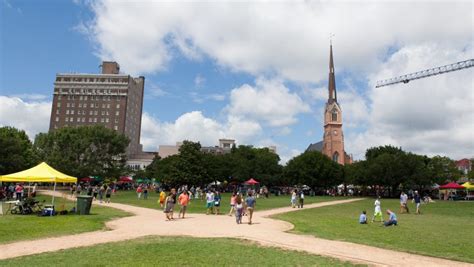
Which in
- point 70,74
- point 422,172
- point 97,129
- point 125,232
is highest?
point 70,74

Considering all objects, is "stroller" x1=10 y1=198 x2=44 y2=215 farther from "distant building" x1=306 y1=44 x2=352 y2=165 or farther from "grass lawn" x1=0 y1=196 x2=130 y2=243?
"distant building" x1=306 y1=44 x2=352 y2=165

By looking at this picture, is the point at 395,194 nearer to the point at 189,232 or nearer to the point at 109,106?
the point at 189,232

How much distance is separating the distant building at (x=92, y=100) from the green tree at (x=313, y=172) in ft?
249

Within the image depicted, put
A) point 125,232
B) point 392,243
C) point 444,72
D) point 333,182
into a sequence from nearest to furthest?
point 392,243 → point 125,232 → point 333,182 → point 444,72

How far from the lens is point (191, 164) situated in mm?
61375

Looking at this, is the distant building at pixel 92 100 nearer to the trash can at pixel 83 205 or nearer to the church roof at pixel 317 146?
the church roof at pixel 317 146

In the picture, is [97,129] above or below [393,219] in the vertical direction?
above

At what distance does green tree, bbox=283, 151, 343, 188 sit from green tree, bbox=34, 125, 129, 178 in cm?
3278

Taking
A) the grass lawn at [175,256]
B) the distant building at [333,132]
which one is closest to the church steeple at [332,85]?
the distant building at [333,132]

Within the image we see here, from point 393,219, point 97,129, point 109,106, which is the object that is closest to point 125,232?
point 393,219

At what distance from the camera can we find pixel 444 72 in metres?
96.9

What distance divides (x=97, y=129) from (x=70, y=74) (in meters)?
80.3

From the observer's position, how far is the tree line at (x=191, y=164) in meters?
60.9

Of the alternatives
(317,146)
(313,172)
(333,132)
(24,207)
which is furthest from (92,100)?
(24,207)
